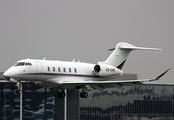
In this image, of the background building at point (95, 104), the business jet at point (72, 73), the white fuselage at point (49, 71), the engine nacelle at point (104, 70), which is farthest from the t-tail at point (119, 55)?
the background building at point (95, 104)

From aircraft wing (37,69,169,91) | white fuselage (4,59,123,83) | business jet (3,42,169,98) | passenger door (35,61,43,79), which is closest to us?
white fuselage (4,59,123,83)

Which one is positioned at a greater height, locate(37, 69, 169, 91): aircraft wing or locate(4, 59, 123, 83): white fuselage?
locate(4, 59, 123, 83): white fuselage

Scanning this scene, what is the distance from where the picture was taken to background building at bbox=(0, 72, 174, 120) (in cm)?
5981

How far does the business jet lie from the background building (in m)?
18.4

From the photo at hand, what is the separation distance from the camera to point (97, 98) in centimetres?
6600

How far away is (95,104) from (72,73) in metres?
26.2

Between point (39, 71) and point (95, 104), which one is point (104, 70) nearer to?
point (39, 71)

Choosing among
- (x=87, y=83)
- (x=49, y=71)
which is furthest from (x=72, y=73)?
(x=49, y=71)

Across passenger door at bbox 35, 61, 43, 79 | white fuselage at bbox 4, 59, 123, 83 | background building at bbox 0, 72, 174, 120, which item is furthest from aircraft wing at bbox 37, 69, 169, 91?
background building at bbox 0, 72, 174, 120

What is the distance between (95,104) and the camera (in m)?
65.6

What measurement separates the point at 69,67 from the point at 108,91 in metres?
27.1

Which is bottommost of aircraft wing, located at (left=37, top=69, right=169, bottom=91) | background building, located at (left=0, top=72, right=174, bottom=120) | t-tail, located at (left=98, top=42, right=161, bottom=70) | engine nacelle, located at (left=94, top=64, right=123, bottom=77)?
background building, located at (left=0, top=72, right=174, bottom=120)

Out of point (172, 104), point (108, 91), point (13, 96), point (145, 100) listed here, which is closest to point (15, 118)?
point (13, 96)

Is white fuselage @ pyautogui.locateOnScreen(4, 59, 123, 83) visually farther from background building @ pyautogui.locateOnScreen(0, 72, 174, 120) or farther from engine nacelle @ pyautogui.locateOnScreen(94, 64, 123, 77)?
background building @ pyautogui.locateOnScreen(0, 72, 174, 120)
